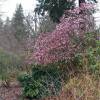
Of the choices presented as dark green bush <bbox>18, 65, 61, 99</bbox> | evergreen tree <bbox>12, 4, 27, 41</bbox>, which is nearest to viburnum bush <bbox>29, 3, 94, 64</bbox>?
dark green bush <bbox>18, 65, 61, 99</bbox>

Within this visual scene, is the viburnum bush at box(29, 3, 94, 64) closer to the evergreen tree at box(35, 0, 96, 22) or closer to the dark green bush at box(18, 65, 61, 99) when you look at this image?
the dark green bush at box(18, 65, 61, 99)

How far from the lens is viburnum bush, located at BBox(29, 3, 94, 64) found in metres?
13.8

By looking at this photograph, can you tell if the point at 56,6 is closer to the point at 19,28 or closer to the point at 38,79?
the point at 38,79

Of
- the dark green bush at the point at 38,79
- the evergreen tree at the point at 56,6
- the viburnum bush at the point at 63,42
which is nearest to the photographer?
the dark green bush at the point at 38,79

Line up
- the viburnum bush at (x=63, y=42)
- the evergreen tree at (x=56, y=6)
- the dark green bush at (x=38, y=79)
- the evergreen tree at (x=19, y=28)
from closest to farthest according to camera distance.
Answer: the dark green bush at (x=38, y=79) → the viburnum bush at (x=63, y=42) → the evergreen tree at (x=56, y=6) → the evergreen tree at (x=19, y=28)

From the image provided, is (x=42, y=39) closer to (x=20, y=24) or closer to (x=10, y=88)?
(x=10, y=88)

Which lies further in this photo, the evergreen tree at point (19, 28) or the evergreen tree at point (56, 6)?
the evergreen tree at point (19, 28)

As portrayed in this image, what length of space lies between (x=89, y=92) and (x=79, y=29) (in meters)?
6.37

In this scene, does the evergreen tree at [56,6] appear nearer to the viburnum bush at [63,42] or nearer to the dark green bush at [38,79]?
the viburnum bush at [63,42]

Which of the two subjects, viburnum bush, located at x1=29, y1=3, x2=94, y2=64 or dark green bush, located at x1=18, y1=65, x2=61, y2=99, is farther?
viburnum bush, located at x1=29, y1=3, x2=94, y2=64

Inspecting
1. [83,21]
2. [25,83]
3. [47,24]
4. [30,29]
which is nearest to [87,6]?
[83,21]

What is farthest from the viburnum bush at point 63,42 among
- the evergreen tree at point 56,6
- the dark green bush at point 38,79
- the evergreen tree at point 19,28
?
the evergreen tree at point 19,28

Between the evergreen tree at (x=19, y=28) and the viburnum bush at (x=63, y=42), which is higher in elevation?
the viburnum bush at (x=63, y=42)

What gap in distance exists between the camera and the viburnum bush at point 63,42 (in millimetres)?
13773
